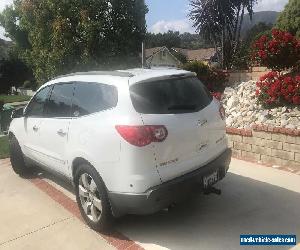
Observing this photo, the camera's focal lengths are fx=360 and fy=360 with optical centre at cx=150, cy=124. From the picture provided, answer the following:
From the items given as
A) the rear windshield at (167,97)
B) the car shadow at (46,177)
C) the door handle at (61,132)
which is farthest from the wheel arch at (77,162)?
the car shadow at (46,177)

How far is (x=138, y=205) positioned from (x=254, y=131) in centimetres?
392

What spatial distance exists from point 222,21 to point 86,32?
24.8ft

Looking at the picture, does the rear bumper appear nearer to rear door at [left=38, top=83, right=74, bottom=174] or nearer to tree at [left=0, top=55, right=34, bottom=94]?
rear door at [left=38, top=83, right=74, bottom=174]

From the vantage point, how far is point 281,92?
7867 millimetres

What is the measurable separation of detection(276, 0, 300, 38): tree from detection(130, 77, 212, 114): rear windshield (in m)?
22.9

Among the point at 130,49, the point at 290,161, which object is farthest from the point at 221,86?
the point at 130,49

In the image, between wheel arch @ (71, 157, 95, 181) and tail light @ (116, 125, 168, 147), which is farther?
wheel arch @ (71, 157, 95, 181)

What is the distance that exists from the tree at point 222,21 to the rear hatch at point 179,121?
13999mm

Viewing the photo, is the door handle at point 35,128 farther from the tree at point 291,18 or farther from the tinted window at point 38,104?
the tree at point 291,18

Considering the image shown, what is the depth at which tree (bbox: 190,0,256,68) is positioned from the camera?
18.2 metres

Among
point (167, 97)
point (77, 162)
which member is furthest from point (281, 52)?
point (77, 162)

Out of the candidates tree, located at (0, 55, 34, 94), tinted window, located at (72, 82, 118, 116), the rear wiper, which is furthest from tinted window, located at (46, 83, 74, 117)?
tree, located at (0, 55, 34, 94)

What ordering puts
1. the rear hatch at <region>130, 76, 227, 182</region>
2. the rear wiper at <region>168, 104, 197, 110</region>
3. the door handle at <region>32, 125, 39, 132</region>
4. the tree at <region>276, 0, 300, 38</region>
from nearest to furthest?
the rear hatch at <region>130, 76, 227, 182</region> < the rear wiper at <region>168, 104, 197, 110</region> < the door handle at <region>32, 125, 39, 132</region> < the tree at <region>276, 0, 300, 38</region>

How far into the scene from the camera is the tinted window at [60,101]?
495 cm
